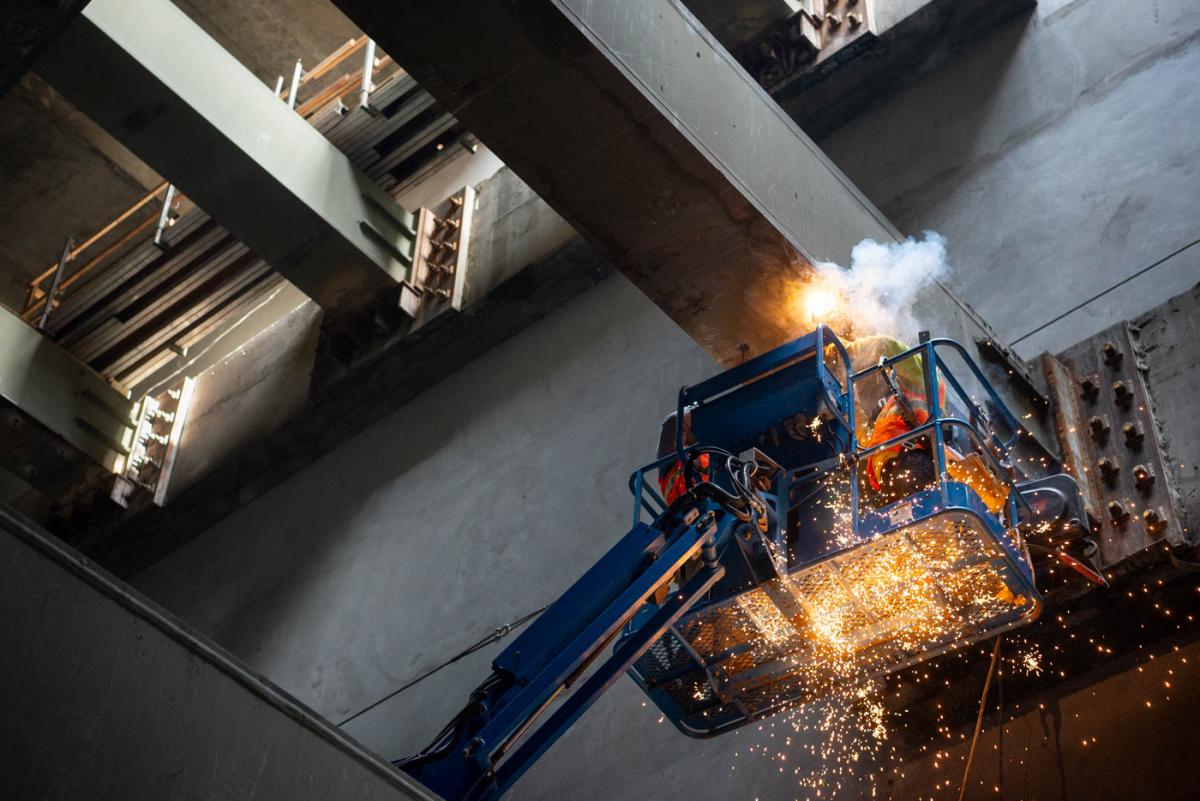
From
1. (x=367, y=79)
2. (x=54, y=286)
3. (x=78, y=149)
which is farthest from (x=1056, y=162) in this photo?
(x=78, y=149)

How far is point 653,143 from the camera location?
24.6 ft

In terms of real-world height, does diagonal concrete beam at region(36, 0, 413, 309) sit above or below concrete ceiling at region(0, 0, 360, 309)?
below

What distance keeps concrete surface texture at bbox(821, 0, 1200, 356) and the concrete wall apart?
15 mm

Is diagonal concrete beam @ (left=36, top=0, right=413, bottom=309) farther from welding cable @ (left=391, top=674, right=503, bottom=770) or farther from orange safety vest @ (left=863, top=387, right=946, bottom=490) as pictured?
welding cable @ (left=391, top=674, right=503, bottom=770)

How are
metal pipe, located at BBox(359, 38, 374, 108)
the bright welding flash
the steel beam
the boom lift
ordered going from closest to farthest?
the boom lift, the bright welding flash, metal pipe, located at BBox(359, 38, 374, 108), the steel beam

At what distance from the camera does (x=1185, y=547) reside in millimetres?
6887

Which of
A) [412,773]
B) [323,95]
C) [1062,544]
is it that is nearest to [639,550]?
[412,773]

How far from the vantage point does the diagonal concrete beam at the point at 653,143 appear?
7059 millimetres

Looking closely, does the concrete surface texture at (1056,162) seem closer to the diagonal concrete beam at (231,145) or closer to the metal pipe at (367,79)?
the diagonal concrete beam at (231,145)

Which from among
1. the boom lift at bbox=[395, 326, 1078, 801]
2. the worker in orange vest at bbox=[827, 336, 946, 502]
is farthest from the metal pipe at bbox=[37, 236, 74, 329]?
the worker in orange vest at bbox=[827, 336, 946, 502]

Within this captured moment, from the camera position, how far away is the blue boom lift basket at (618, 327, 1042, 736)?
6141mm

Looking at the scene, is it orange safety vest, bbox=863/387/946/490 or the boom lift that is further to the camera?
orange safety vest, bbox=863/387/946/490

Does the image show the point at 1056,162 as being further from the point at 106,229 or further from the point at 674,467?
the point at 106,229

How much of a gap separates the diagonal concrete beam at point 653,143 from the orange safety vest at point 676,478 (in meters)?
1.37
